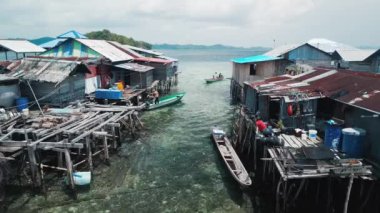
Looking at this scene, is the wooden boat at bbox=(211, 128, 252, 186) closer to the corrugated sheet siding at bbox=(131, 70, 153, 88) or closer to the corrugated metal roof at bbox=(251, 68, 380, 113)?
the corrugated metal roof at bbox=(251, 68, 380, 113)

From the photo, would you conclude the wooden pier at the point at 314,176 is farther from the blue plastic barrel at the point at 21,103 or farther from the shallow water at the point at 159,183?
the blue plastic barrel at the point at 21,103

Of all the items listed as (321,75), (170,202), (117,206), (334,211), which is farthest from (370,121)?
(117,206)

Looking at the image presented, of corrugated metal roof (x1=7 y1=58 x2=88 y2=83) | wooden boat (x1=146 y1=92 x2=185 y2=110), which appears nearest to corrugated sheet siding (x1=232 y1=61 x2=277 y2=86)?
wooden boat (x1=146 y1=92 x2=185 y2=110)

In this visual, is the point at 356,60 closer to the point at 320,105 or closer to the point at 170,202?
the point at 320,105

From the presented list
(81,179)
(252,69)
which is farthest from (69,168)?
(252,69)

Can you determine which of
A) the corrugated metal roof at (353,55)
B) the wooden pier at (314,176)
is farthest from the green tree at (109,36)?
the wooden pier at (314,176)

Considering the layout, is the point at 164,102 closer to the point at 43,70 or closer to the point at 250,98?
the point at 250,98
